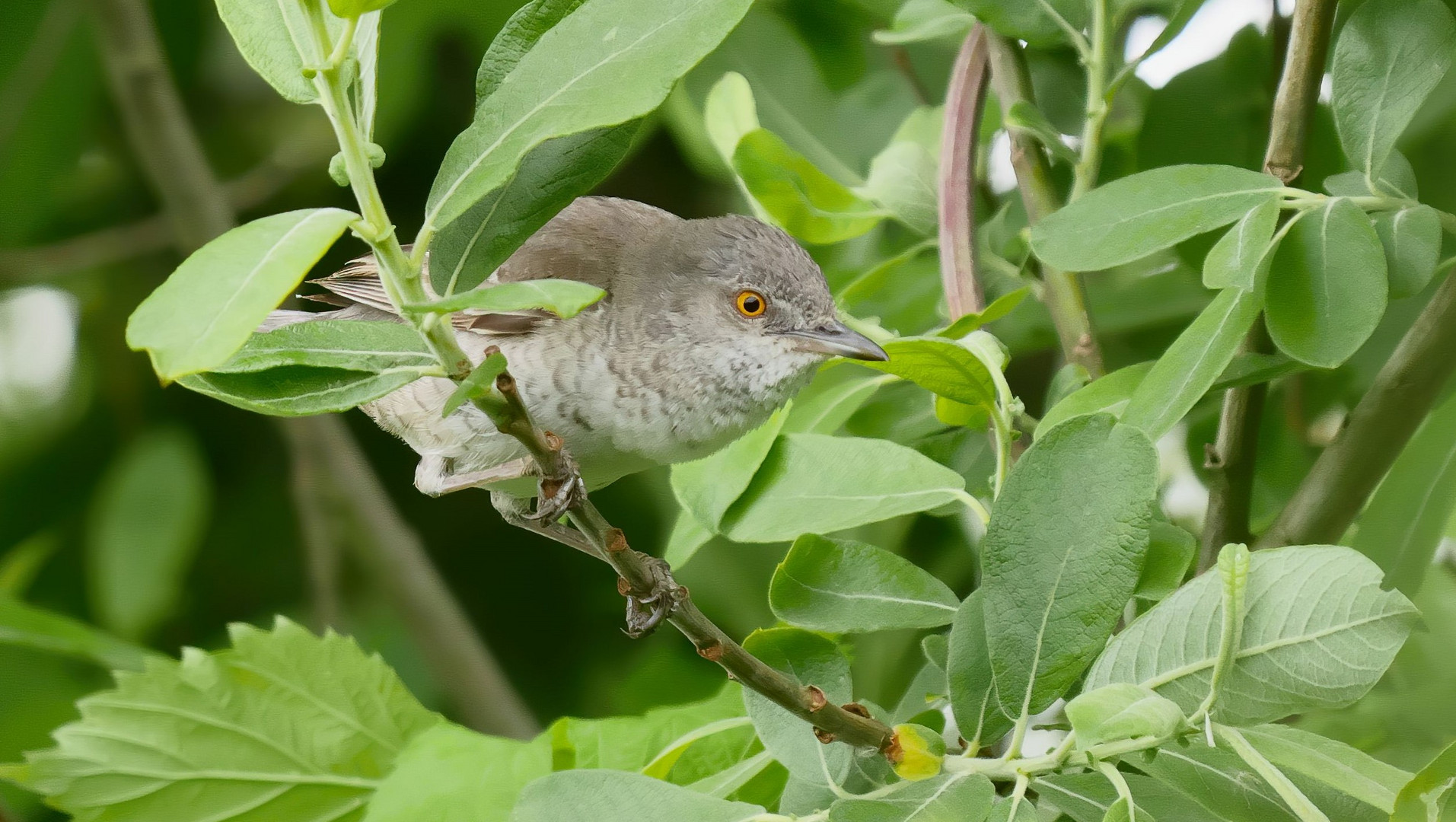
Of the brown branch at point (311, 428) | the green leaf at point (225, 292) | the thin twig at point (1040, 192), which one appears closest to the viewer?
the green leaf at point (225, 292)

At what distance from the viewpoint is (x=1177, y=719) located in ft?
3.05

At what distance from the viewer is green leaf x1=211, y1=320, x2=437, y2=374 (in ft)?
2.99

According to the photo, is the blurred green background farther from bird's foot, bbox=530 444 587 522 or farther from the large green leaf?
bird's foot, bbox=530 444 587 522

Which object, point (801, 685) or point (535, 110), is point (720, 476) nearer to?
point (801, 685)

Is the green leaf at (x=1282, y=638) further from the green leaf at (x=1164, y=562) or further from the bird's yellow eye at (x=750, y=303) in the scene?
the bird's yellow eye at (x=750, y=303)

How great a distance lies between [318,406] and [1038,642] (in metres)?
0.65

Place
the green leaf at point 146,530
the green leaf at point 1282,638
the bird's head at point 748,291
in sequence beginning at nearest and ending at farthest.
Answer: the green leaf at point 1282,638 < the bird's head at point 748,291 < the green leaf at point 146,530

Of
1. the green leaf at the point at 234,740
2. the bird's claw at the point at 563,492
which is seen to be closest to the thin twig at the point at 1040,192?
the bird's claw at the point at 563,492

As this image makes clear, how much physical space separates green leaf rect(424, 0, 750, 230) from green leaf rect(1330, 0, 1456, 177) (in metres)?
0.76

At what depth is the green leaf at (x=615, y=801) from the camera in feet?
3.65

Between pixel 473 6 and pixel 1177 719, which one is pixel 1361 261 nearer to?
pixel 1177 719

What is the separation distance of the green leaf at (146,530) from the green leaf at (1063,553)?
2464mm

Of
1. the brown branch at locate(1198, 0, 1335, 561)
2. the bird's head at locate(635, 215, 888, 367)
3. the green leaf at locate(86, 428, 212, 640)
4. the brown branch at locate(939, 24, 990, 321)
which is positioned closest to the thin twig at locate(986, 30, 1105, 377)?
the brown branch at locate(939, 24, 990, 321)

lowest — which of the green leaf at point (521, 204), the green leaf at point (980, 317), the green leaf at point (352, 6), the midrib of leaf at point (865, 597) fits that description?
the midrib of leaf at point (865, 597)
